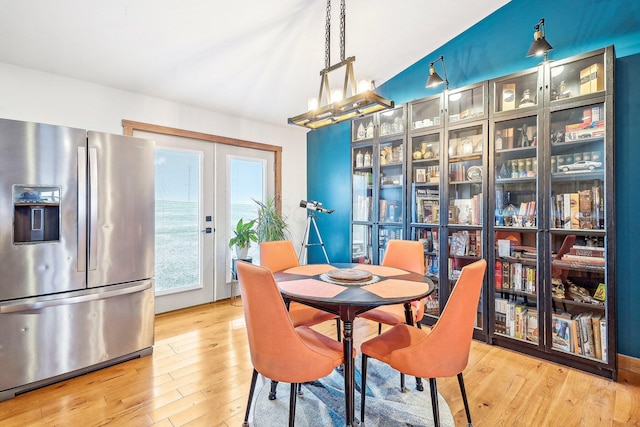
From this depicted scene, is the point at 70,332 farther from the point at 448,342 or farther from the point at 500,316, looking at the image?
the point at 500,316

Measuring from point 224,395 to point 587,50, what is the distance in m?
3.63

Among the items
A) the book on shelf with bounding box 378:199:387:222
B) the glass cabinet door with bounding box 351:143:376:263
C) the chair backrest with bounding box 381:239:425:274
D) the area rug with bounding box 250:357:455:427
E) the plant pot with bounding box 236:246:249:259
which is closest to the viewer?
the area rug with bounding box 250:357:455:427

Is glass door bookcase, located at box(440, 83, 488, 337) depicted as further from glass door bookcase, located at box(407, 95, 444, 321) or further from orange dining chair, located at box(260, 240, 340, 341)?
orange dining chair, located at box(260, 240, 340, 341)

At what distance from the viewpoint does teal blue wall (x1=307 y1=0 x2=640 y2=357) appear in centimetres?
227

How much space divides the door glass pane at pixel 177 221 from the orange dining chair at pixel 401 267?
2282 millimetres

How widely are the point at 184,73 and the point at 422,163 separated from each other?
2508 mm

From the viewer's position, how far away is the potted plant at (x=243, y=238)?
384 centimetres

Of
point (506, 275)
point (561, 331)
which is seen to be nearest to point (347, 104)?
point (506, 275)

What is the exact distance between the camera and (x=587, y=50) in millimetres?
2439

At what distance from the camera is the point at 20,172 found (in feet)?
6.62

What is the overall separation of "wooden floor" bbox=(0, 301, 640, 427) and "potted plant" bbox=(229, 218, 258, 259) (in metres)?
1.37

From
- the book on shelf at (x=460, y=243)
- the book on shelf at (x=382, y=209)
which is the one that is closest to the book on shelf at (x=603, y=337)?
the book on shelf at (x=460, y=243)

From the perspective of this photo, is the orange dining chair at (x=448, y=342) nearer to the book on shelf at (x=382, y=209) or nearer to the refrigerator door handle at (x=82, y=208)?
the book on shelf at (x=382, y=209)

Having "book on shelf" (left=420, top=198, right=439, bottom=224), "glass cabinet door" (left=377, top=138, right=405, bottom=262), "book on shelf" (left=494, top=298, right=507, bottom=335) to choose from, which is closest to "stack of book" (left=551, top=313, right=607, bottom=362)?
"book on shelf" (left=494, top=298, right=507, bottom=335)
